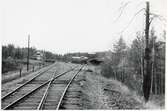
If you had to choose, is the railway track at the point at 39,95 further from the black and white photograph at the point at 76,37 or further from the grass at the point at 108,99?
the grass at the point at 108,99

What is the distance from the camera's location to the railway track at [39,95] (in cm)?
454

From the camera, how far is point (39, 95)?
5.20m

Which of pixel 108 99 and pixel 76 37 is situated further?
pixel 108 99

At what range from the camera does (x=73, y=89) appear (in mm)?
5801

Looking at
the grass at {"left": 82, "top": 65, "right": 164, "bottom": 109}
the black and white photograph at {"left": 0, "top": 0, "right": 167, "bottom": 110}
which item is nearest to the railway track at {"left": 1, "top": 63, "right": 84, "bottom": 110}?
the black and white photograph at {"left": 0, "top": 0, "right": 167, "bottom": 110}

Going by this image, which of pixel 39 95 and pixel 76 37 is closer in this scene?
pixel 76 37

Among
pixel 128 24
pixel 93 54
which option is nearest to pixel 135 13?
pixel 128 24

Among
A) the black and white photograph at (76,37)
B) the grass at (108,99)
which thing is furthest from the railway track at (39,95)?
the grass at (108,99)

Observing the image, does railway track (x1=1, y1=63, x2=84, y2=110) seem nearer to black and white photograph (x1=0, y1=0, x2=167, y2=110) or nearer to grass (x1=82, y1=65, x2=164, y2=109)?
black and white photograph (x1=0, y1=0, x2=167, y2=110)

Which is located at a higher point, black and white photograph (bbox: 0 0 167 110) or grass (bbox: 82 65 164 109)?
black and white photograph (bbox: 0 0 167 110)

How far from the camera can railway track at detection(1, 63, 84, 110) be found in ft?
14.9

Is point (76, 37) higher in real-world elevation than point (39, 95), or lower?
higher

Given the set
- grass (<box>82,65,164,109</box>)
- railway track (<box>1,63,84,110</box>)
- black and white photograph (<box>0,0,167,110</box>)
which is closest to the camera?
railway track (<box>1,63,84,110</box>)

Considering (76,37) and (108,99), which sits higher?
(76,37)
